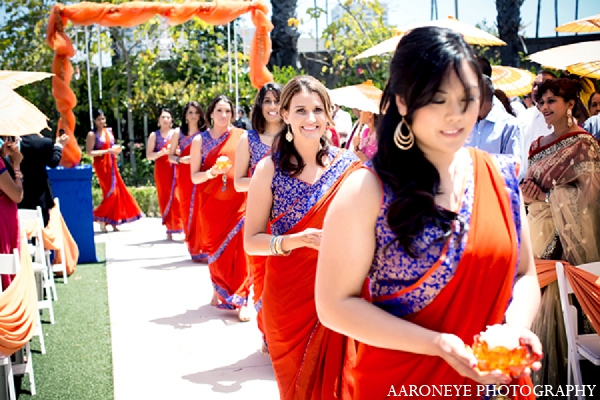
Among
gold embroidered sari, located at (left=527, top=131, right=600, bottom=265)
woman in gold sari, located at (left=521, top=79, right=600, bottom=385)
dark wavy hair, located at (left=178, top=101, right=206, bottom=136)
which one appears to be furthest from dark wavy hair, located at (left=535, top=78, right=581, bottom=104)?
dark wavy hair, located at (left=178, top=101, right=206, bottom=136)

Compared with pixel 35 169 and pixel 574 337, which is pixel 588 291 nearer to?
pixel 574 337

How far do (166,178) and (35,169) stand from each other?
4.20 metres

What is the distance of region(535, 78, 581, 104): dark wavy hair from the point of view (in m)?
4.59

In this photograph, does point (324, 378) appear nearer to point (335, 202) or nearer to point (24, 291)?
point (335, 202)

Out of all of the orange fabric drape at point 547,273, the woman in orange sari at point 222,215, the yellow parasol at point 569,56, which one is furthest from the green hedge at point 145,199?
the orange fabric drape at point 547,273

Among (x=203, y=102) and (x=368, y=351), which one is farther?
(x=203, y=102)

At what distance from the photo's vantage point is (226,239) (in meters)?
6.72

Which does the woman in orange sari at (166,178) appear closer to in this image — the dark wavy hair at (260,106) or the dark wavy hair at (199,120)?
the dark wavy hair at (199,120)

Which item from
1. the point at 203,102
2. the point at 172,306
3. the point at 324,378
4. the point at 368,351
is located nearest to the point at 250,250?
the point at 324,378

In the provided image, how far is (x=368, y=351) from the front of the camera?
2.04 meters

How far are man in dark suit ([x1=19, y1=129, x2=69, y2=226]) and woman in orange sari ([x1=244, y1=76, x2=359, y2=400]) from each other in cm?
413

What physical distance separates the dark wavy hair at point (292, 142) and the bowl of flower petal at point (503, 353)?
212cm

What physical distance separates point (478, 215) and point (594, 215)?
2.57 metres

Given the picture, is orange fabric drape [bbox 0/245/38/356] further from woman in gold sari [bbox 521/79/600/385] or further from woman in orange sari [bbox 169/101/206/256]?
woman in orange sari [bbox 169/101/206/256]
